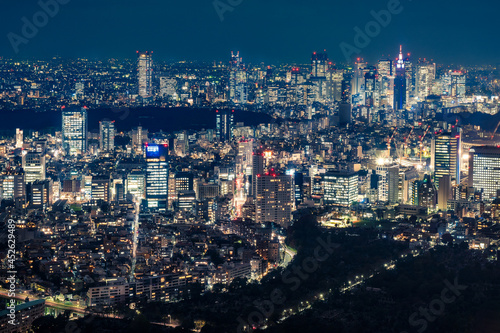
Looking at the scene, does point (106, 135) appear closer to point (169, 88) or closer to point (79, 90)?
point (79, 90)

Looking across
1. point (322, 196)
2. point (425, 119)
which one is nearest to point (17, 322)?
point (322, 196)

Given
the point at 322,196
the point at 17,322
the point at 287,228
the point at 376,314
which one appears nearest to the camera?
the point at 17,322

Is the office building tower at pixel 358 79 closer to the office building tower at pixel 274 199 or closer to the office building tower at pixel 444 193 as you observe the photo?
the office building tower at pixel 444 193

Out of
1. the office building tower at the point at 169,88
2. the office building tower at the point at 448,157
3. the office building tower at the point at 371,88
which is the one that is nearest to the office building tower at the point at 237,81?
the office building tower at the point at 169,88

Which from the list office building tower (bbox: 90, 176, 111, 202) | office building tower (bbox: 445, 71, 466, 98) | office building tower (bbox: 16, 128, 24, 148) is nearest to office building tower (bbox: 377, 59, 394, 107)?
office building tower (bbox: 445, 71, 466, 98)

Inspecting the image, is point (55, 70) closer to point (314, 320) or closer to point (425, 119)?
point (425, 119)

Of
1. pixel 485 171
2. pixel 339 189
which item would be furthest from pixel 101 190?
pixel 485 171

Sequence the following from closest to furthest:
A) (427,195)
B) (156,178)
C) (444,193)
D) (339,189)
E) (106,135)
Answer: (427,195) → (444,193) → (339,189) → (156,178) → (106,135)

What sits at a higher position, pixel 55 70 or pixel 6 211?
pixel 55 70
